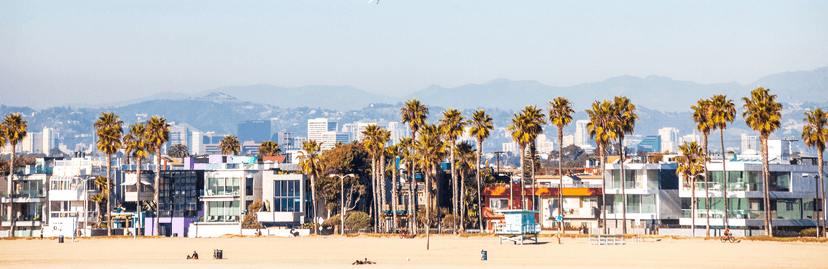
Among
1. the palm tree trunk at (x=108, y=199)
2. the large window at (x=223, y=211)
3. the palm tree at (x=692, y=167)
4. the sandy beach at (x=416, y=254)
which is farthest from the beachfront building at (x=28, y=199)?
the palm tree at (x=692, y=167)

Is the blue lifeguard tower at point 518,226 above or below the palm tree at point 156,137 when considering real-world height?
below

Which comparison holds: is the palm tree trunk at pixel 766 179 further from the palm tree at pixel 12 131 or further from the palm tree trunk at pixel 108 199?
the palm tree at pixel 12 131

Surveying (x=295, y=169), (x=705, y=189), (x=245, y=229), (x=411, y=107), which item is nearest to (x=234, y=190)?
(x=245, y=229)

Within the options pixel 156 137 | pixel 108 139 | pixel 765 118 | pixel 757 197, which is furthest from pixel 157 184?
pixel 765 118

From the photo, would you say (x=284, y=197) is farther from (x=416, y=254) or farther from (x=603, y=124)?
(x=416, y=254)

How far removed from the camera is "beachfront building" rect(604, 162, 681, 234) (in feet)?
266

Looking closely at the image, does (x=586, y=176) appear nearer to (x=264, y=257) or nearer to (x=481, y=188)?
(x=481, y=188)

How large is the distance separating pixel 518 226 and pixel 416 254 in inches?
422

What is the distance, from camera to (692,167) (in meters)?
76.2

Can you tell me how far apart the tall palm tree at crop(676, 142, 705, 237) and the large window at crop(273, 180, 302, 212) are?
37.3m

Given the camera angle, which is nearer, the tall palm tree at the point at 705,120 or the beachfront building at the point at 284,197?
the tall palm tree at the point at 705,120

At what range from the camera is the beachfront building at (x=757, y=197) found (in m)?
75.6

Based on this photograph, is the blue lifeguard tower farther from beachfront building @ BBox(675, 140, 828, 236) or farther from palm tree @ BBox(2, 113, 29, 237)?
palm tree @ BBox(2, 113, 29, 237)

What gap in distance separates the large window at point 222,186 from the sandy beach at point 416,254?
18.7 metres
